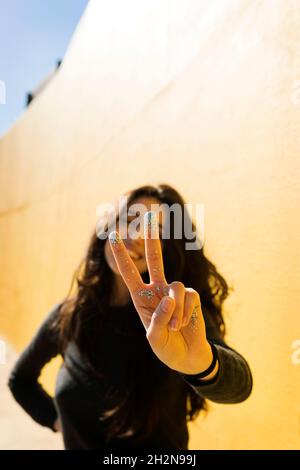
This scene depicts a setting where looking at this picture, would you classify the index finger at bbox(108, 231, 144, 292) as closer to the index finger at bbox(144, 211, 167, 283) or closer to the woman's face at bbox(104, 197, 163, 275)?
the index finger at bbox(144, 211, 167, 283)

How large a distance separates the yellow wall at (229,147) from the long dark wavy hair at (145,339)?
0.13m

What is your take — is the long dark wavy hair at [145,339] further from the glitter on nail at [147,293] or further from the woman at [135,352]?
the glitter on nail at [147,293]

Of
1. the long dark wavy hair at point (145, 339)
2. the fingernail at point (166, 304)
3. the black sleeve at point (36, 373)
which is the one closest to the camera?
the fingernail at point (166, 304)

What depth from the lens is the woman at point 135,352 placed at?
72 cm

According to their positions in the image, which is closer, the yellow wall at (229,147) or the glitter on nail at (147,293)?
the glitter on nail at (147,293)

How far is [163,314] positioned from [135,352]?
420 mm

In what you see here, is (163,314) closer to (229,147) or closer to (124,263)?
(124,263)

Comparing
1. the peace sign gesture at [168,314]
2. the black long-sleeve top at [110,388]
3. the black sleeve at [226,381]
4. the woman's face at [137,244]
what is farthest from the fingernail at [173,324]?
the woman's face at [137,244]

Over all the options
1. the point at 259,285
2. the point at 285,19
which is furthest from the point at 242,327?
the point at 285,19

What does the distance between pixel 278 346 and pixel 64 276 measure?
8.01 ft

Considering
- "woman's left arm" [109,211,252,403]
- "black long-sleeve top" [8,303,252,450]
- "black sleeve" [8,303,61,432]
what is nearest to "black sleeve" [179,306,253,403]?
"woman's left arm" [109,211,252,403]

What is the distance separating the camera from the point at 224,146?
133 centimetres

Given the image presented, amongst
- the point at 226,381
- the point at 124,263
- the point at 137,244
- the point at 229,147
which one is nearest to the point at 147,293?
the point at 124,263

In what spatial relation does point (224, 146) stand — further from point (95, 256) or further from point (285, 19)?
point (95, 256)
